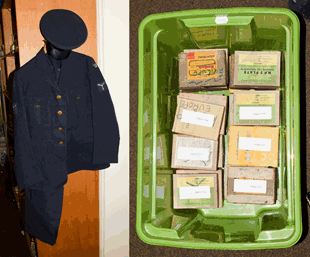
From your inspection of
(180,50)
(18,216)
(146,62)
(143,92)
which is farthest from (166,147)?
(18,216)

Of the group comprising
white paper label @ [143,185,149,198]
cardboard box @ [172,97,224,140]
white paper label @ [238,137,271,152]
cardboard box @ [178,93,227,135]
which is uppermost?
cardboard box @ [178,93,227,135]

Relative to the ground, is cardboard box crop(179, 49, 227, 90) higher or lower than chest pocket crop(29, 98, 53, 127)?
higher

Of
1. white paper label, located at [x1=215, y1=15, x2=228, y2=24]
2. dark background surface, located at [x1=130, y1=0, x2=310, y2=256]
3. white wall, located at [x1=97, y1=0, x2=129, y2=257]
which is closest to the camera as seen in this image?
white paper label, located at [x1=215, y1=15, x2=228, y2=24]

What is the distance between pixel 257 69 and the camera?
1.23 m

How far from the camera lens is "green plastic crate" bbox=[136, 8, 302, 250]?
1128 millimetres

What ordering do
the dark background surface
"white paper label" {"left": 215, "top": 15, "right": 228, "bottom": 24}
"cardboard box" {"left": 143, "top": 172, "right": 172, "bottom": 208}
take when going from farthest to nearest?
the dark background surface → "cardboard box" {"left": 143, "top": 172, "right": 172, "bottom": 208} → "white paper label" {"left": 215, "top": 15, "right": 228, "bottom": 24}

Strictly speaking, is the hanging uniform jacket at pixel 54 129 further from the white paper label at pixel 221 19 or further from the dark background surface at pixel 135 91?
the white paper label at pixel 221 19

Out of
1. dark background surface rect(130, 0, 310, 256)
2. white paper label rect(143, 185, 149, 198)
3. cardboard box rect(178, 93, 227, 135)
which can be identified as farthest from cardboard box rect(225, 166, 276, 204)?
dark background surface rect(130, 0, 310, 256)

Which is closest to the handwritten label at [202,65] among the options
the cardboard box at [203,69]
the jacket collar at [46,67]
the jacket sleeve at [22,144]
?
the cardboard box at [203,69]

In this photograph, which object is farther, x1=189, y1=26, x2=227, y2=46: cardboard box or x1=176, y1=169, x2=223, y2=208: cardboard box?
x1=176, y1=169, x2=223, y2=208: cardboard box

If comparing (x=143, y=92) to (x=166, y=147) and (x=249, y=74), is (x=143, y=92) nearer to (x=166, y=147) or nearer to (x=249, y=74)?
(x=166, y=147)

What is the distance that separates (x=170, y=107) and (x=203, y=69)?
1.01ft

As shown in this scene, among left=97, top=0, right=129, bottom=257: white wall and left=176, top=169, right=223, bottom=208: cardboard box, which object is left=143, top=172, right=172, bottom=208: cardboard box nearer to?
left=176, top=169, right=223, bottom=208: cardboard box

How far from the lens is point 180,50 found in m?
1.38
